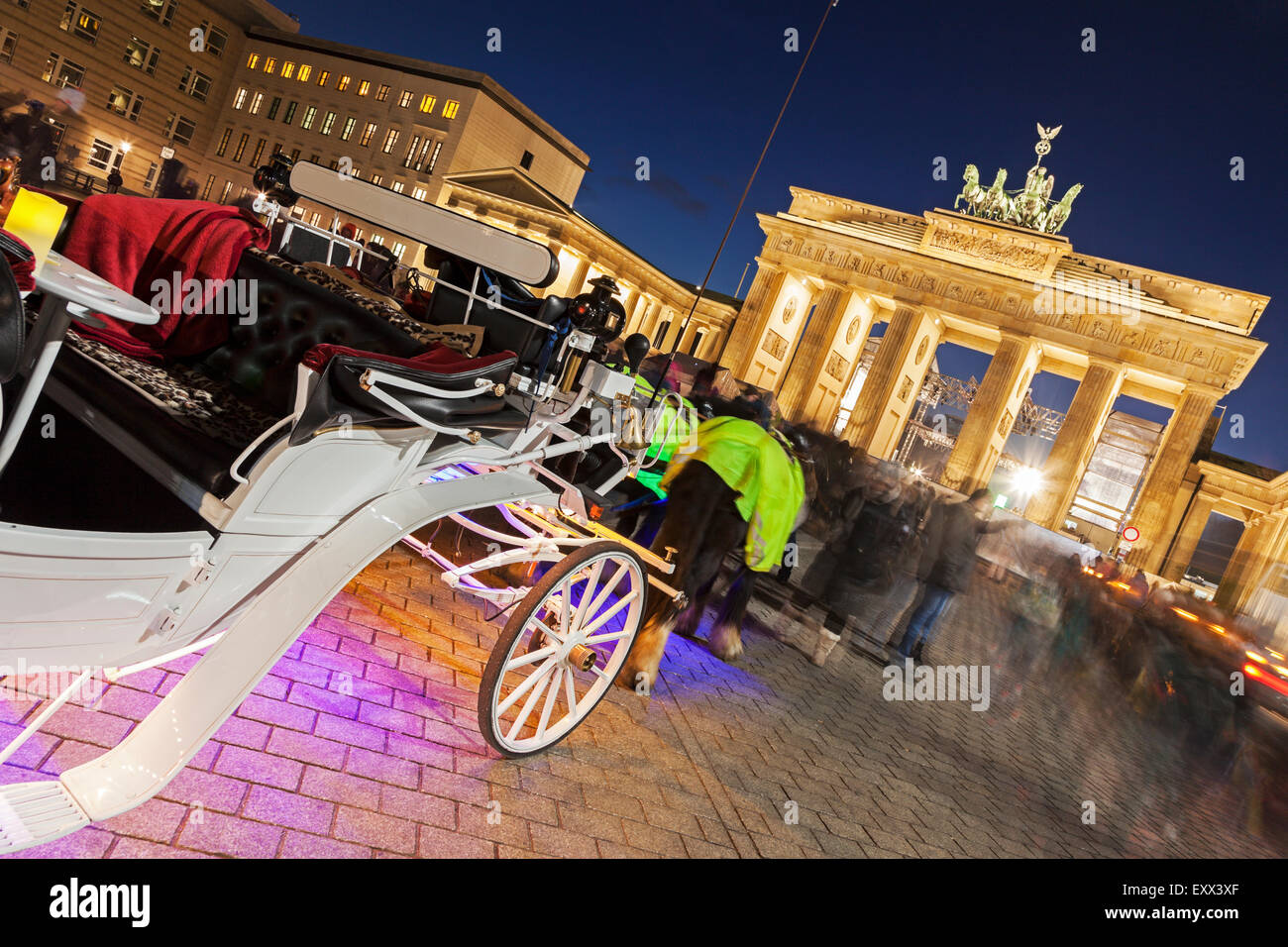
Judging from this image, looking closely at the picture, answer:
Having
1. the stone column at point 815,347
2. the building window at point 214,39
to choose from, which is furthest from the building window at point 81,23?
the stone column at point 815,347

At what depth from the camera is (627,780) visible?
361cm

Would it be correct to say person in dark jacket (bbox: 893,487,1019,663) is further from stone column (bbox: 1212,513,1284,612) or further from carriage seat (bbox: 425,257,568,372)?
stone column (bbox: 1212,513,1284,612)

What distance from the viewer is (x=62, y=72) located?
41.3 metres

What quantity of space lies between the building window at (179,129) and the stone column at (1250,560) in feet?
217

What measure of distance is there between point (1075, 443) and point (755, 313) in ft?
56.7

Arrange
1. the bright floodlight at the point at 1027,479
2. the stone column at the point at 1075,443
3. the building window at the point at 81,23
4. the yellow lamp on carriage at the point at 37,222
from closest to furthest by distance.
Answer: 1. the yellow lamp on carriage at the point at 37,222
2. the stone column at the point at 1075,443
3. the bright floodlight at the point at 1027,479
4. the building window at the point at 81,23

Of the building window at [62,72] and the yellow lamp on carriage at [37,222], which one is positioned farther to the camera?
the building window at [62,72]

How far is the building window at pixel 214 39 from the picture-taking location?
170ft

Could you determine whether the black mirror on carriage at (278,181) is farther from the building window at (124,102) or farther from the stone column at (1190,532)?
the building window at (124,102)

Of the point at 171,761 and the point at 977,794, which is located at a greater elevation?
the point at 171,761

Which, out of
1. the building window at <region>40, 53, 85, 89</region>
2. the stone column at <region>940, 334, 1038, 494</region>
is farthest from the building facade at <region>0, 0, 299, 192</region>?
the stone column at <region>940, 334, 1038, 494</region>
